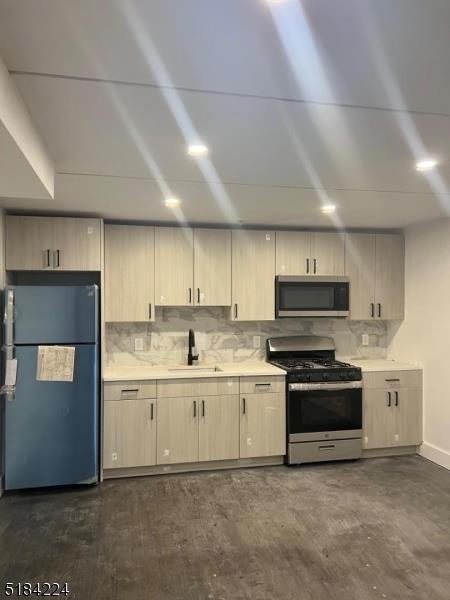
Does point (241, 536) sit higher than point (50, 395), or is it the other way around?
point (50, 395)

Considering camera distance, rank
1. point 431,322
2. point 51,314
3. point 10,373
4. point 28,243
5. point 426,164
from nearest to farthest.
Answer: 1. point 426,164
2. point 10,373
3. point 51,314
4. point 28,243
5. point 431,322

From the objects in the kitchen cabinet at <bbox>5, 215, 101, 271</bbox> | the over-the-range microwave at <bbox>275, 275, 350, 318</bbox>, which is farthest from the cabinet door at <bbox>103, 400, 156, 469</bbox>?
the over-the-range microwave at <bbox>275, 275, 350, 318</bbox>

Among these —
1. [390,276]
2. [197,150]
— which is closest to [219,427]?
[390,276]

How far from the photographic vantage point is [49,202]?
135 inches

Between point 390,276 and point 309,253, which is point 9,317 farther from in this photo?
point 390,276

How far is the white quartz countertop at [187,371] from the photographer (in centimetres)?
386

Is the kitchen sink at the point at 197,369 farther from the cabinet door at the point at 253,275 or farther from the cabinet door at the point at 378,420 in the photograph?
the cabinet door at the point at 378,420

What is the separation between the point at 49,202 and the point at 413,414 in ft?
12.7

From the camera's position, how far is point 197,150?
231cm

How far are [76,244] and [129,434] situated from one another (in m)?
1.70

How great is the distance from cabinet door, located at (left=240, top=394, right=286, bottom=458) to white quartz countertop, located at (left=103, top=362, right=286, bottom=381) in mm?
228

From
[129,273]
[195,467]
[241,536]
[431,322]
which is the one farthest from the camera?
[431,322]

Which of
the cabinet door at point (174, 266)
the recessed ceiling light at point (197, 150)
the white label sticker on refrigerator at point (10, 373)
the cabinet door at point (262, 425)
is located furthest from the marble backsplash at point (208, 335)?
the recessed ceiling light at point (197, 150)

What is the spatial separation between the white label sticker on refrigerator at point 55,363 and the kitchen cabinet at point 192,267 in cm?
99
